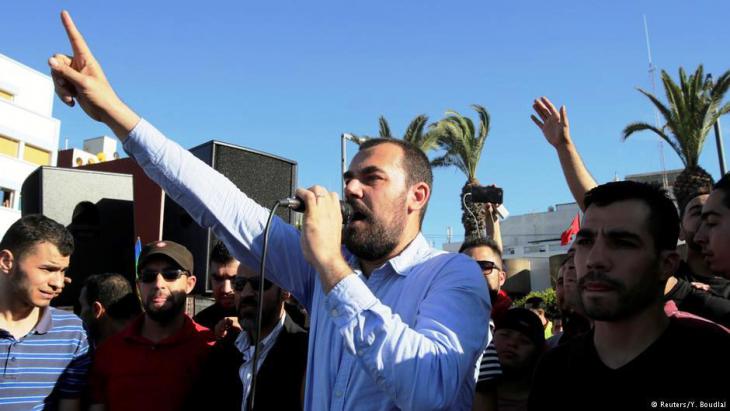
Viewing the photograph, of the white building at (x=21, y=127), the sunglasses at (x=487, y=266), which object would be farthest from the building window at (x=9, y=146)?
the sunglasses at (x=487, y=266)

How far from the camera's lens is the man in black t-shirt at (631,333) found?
1.80m

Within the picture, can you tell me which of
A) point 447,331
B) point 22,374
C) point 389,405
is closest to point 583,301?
point 447,331

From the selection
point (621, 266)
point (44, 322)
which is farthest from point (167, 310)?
point (621, 266)

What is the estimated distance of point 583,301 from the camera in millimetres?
2051

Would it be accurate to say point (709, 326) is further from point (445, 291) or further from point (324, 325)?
point (324, 325)

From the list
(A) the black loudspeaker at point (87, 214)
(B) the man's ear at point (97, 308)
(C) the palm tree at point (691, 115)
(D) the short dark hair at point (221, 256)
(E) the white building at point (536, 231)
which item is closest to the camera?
(B) the man's ear at point (97, 308)

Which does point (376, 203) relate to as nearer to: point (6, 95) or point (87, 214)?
point (87, 214)

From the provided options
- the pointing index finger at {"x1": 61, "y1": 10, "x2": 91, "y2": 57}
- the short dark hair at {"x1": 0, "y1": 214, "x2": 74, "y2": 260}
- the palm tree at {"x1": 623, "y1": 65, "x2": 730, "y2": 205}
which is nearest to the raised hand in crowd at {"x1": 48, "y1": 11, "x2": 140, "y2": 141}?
the pointing index finger at {"x1": 61, "y1": 10, "x2": 91, "y2": 57}

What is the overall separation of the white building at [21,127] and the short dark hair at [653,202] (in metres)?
31.7

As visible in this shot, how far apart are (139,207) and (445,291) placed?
5122 millimetres

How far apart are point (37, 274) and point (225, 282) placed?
166 centimetres

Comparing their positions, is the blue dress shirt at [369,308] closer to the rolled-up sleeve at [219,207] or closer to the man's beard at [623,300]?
the rolled-up sleeve at [219,207]

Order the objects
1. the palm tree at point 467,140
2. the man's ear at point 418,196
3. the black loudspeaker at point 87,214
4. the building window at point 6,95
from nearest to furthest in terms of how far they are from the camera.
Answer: the man's ear at point 418,196
the black loudspeaker at point 87,214
the palm tree at point 467,140
the building window at point 6,95

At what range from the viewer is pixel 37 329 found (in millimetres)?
3012
